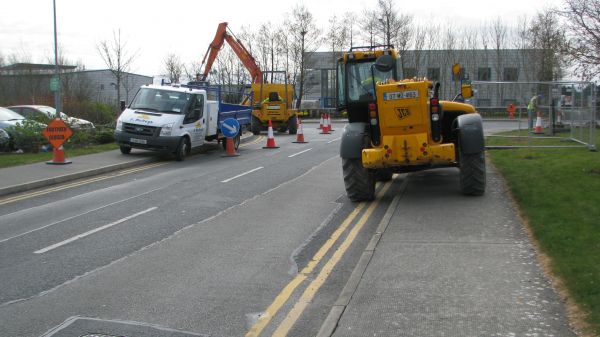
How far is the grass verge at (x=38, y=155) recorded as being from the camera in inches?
654

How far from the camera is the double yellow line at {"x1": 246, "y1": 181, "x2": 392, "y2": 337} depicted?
498cm

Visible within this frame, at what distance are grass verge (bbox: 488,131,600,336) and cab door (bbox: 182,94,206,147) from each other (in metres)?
9.26

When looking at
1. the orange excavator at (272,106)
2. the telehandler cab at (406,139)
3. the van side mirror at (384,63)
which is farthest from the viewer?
the orange excavator at (272,106)

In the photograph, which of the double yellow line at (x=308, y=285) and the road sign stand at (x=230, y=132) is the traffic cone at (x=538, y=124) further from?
the double yellow line at (x=308, y=285)

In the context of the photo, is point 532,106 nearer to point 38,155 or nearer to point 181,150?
point 181,150

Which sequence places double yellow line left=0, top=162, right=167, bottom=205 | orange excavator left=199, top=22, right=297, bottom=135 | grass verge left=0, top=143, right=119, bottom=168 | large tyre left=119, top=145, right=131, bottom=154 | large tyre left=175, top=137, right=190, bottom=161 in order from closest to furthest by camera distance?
1. double yellow line left=0, top=162, right=167, bottom=205
2. grass verge left=0, top=143, right=119, bottom=168
3. large tyre left=175, top=137, right=190, bottom=161
4. large tyre left=119, top=145, right=131, bottom=154
5. orange excavator left=199, top=22, right=297, bottom=135

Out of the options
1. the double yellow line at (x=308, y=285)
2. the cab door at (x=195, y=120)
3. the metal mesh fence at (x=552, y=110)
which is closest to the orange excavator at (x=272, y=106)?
the cab door at (x=195, y=120)

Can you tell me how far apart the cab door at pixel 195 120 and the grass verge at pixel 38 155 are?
3.31m

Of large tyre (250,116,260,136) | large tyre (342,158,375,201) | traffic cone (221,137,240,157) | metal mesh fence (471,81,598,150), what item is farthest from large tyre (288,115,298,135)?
large tyre (342,158,375,201)

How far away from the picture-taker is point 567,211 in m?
8.45

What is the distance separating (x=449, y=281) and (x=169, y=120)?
1387 centimetres

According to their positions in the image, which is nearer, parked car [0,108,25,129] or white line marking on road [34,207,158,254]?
white line marking on road [34,207,158,254]

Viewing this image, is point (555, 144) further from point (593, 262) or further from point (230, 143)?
point (593, 262)

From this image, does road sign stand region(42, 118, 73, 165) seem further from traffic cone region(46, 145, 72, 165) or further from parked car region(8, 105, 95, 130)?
parked car region(8, 105, 95, 130)
